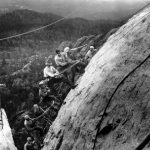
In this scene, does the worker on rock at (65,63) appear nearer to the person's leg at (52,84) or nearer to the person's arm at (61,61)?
the person's arm at (61,61)

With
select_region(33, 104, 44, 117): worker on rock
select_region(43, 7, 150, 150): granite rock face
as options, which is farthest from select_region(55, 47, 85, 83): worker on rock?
select_region(33, 104, 44, 117): worker on rock

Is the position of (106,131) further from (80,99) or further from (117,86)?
(80,99)

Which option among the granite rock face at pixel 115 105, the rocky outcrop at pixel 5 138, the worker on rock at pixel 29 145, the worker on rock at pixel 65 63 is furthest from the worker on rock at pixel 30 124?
the worker on rock at pixel 65 63

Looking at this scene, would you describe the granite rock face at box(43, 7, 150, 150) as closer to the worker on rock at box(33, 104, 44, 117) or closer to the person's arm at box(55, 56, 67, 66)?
the person's arm at box(55, 56, 67, 66)

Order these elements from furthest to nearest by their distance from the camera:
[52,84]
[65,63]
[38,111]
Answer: [38,111] → [52,84] → [65,63]

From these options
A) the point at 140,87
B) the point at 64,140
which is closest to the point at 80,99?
the point at 64,140

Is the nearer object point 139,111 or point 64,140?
point 139,111

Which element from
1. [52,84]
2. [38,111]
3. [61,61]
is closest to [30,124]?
[38,111]

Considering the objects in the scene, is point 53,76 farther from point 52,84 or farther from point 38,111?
point 38,111
